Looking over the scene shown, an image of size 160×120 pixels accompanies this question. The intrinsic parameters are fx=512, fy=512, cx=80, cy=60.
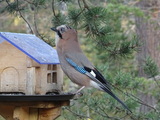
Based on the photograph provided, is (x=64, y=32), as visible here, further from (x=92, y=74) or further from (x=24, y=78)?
(x=24, y=78)

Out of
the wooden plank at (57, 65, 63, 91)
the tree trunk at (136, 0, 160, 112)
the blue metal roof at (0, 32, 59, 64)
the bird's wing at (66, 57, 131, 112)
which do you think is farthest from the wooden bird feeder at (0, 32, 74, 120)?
the tree trunk at (136, 0, 160, 112)

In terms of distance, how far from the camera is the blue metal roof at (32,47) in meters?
4.12

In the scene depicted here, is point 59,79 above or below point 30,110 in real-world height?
above

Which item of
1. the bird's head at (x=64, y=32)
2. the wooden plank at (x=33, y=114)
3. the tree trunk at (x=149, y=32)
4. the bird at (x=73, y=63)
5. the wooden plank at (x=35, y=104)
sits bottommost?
Result: the wooden plank at (x=33, y=114)

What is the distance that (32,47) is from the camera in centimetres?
427

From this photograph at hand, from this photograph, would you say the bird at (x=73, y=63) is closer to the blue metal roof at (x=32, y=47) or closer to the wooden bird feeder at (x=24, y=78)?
the blue metal roof at (x=32, y=47)

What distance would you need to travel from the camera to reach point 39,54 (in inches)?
165

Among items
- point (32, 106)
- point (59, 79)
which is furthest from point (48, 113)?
point (59, 79)

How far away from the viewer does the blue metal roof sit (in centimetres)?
412

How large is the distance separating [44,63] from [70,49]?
1.70 feet

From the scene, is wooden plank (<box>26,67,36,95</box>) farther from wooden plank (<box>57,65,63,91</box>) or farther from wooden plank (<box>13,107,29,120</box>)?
wooden plank (<box>57,65,63,91</box>)

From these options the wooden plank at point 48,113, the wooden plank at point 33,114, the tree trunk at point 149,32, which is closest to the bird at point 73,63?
the wooden plank at point 48,113

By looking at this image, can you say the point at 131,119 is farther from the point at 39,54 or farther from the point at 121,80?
the point at 39,54

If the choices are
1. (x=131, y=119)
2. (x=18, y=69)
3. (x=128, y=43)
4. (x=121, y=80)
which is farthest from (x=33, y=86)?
(x=131, y=119)
